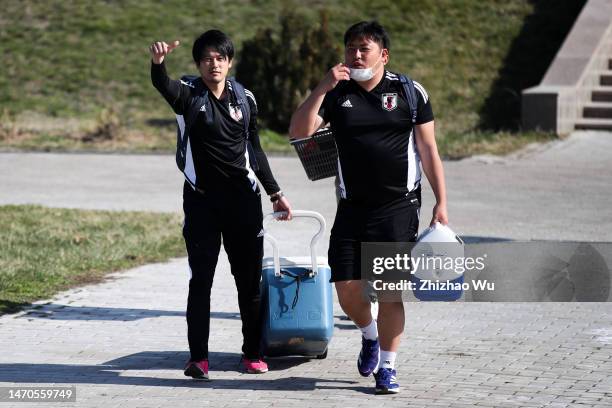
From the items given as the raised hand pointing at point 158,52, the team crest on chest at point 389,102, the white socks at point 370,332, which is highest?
the raised hand pointing at point 158,52

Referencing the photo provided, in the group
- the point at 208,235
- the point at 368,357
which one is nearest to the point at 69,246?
the point at 208,235

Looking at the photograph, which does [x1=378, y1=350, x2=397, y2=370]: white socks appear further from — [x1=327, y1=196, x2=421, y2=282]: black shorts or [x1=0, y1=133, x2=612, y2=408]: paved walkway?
[x1=327, y1=196, x2=421, y2=282]: black shorts

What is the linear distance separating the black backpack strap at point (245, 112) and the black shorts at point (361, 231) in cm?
78

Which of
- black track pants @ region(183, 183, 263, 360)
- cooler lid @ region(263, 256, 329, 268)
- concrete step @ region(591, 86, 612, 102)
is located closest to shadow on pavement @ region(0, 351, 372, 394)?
black track pants @ region(183, 183, 263, 360)

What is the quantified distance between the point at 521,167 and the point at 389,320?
1087cm

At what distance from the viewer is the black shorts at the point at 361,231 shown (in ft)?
21.8

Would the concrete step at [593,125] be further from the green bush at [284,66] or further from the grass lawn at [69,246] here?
the grass lawn at [69,246]

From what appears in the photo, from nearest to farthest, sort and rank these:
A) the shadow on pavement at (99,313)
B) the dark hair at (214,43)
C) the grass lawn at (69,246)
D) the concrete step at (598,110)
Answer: the dark hair at (214,43) → the shadow on pavement at (99,313) → the grass lawn at (69,246) → the concrete step at (598,110)

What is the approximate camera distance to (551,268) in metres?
10.8

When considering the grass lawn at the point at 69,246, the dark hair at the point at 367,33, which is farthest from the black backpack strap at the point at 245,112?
the grass lawn at the point at 69,246

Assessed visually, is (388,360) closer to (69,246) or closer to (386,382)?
(386,382)

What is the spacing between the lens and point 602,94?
21.5 metres

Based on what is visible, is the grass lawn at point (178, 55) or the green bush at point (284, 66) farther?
the grass lawn at point (178, 55)

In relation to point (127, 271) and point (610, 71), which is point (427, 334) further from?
point (610, 71)
